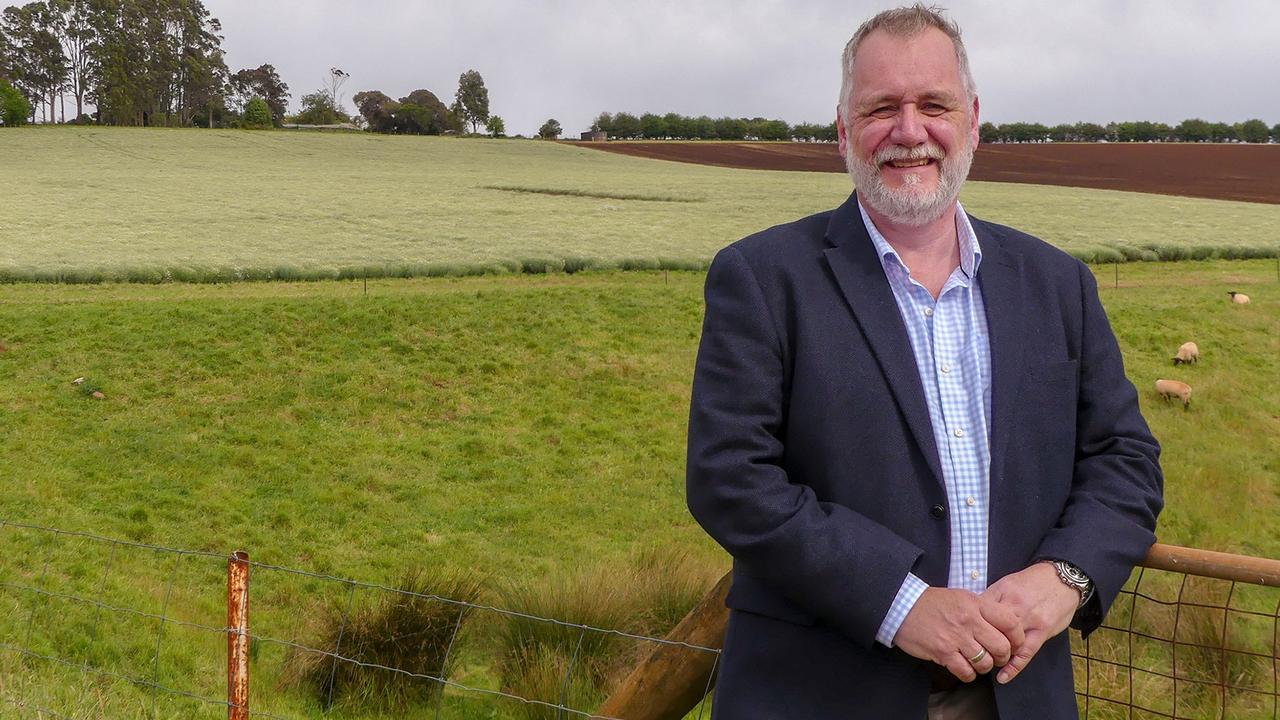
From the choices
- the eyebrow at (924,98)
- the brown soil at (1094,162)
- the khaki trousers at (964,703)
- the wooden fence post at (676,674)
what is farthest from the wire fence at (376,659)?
the brown soil at (1094,162)

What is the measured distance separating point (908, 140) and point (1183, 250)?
30.7 m

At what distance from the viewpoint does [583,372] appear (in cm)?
1820

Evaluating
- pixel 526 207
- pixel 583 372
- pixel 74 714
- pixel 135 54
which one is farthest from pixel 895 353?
pixel 135 54

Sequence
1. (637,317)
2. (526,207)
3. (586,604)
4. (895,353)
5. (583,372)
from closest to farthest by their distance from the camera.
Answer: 1. (895,353)
2. (586,604)
3. (583,372)
4. (637,317)
5. (526,207)

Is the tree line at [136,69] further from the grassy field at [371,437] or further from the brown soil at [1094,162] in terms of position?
the grassy field at [371,437]

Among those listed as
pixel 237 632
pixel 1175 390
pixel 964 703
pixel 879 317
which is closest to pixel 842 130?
pixel 879 317

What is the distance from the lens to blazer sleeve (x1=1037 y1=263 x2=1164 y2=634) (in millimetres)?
2426

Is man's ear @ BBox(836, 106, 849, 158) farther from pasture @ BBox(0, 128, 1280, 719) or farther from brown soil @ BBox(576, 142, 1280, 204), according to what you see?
brown soil @ BBox(576, 142, 1280, 204)

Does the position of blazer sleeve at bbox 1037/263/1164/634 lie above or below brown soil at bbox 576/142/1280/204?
below

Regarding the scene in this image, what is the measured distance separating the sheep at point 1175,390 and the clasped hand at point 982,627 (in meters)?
17.4

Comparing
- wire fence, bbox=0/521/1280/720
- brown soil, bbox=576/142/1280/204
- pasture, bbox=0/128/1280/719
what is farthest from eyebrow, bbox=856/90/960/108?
brown soil, bbox=576/142/1280/204

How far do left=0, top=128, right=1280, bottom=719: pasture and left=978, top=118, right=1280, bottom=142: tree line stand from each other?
2138 inches

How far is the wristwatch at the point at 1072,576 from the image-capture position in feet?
7.83

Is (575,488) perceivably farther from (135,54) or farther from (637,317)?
(135,54)
